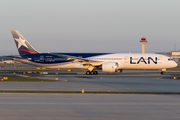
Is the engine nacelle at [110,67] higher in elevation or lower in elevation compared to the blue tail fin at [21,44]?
lower

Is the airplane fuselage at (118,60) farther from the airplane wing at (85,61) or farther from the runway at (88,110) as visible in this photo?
the runway at (88,110)

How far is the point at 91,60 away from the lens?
4453cm

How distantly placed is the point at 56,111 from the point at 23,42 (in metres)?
39.6

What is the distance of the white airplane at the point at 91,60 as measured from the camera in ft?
149

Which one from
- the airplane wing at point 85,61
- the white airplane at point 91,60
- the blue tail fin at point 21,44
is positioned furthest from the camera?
the blue tail fin at point 21,44

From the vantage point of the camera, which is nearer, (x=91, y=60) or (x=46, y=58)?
(x=91, y=60)

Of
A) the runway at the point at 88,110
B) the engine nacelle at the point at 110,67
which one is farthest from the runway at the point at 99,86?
the engine nacelle at the point at 110,67

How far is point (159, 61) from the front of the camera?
45875 millimetres

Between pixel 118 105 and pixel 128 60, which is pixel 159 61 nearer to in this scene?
pixel 128 60

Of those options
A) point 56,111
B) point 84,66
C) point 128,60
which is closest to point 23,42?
point 84,66

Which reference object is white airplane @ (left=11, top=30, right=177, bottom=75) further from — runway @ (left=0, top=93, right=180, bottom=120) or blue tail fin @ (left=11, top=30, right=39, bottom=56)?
runway @ (left=0, top=93, right=180, bottom=120)

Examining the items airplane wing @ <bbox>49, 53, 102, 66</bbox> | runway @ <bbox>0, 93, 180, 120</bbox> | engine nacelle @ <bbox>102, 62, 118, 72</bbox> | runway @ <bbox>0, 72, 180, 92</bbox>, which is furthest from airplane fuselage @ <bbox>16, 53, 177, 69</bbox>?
runway @ <bbox>0, 93, 180, 120</bbox>

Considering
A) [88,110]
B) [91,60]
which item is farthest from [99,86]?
[91,60]

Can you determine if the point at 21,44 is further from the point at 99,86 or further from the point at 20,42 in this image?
the point at 99,86
